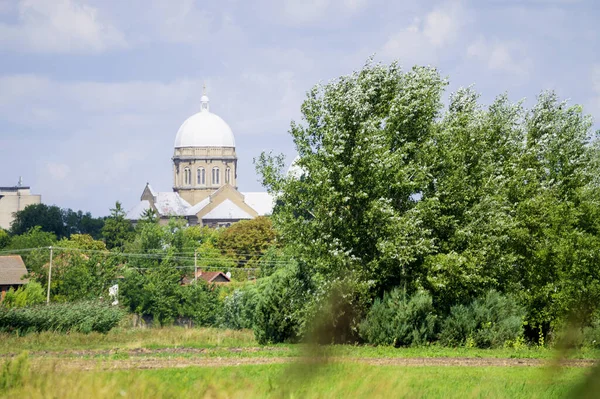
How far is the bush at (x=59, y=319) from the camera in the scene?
34.8 metres

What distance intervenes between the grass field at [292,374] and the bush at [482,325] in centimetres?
151

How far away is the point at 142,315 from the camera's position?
239 ft

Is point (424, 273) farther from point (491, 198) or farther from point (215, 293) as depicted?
point (215, 293)

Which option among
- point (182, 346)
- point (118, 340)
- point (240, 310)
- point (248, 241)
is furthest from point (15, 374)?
point (248, 241)

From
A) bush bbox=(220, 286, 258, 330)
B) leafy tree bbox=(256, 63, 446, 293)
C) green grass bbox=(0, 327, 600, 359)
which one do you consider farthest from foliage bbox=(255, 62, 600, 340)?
bush bbox=(220, 286, 258, 330)

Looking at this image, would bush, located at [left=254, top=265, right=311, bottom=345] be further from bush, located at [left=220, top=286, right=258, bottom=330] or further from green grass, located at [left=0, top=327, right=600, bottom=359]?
bush, located at [left=220, top=286, right=258, bottom=330]

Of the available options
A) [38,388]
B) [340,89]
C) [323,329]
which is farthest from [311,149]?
[323,329]

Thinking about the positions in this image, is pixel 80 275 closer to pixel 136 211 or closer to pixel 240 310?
pixel 240 310

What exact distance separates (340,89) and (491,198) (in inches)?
271

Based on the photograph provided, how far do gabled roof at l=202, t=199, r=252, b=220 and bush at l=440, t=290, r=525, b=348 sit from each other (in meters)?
164

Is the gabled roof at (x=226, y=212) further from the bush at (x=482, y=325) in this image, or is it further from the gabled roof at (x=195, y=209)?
the bush at (x=482, y=325)

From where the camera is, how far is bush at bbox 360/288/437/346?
28578 millimetres

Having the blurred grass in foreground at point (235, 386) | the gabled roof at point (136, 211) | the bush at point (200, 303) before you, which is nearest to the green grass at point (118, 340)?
the blurred grass in foreground at point (235, 386)

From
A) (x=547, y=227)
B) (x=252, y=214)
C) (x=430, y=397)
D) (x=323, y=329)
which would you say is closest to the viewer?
(x=323, y=329)
